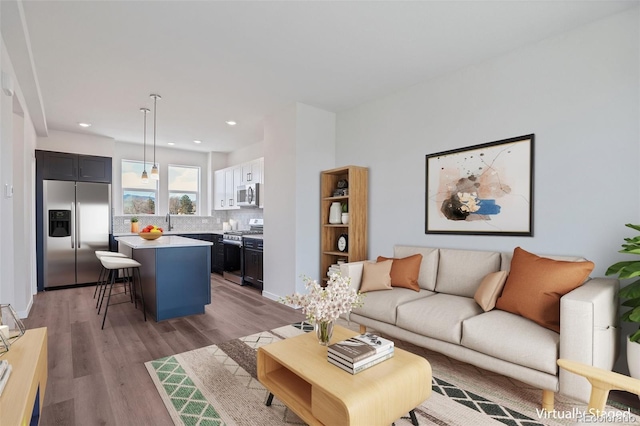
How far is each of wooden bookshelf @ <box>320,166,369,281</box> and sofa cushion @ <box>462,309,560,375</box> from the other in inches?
75.2

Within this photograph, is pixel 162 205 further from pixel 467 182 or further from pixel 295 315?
pixel 467 182

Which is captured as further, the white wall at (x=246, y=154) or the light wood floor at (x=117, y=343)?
the white wall at (x=246, y=154)

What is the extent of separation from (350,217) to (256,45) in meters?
2.13

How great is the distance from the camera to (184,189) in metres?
7.38

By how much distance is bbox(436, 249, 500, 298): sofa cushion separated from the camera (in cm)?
290

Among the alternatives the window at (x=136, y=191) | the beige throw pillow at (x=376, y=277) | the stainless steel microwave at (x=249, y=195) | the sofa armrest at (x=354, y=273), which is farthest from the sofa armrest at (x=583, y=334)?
the window at (x=136, y=191)

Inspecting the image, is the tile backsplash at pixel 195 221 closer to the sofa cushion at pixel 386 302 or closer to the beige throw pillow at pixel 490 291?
the sofa cushion at pixel 386 302

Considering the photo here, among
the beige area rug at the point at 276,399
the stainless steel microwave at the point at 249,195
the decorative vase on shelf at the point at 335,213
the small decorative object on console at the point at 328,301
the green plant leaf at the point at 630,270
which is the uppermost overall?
the stainless steel microwave at the point at 249,195

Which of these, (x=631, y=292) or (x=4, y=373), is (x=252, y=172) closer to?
(x=4, y=373)

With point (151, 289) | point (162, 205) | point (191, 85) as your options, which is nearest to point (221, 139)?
point (162, 205)

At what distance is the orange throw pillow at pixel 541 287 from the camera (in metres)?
2.14

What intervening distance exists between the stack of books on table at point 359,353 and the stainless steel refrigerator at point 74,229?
5501 mm

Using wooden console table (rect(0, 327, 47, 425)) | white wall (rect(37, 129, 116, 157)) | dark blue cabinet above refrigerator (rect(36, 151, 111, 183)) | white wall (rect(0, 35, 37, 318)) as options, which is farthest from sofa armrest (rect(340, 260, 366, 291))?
white wall (rect(37, 129, 116, 157))

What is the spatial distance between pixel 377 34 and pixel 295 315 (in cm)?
309
